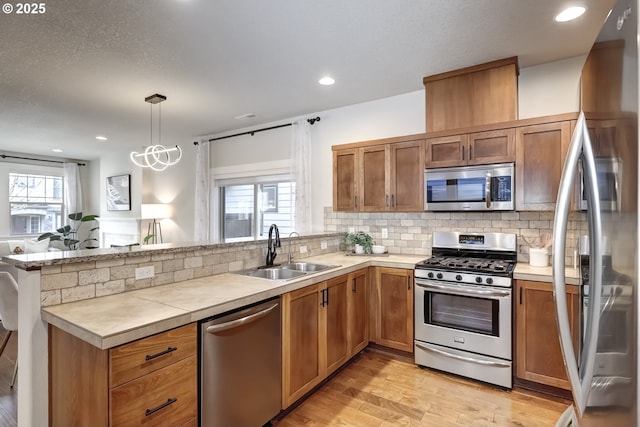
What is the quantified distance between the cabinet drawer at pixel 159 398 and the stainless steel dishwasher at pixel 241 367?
0.23 ft

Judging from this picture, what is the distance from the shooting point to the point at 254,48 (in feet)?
8.80

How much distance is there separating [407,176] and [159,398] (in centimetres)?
273

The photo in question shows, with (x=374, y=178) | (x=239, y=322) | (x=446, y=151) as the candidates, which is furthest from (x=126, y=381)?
(x=446, y=151)

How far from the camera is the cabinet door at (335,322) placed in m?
2.64

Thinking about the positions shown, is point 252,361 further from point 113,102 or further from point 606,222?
point 113,102

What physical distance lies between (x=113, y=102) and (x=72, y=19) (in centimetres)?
186

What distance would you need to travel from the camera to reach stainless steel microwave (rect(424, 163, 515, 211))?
2.78m

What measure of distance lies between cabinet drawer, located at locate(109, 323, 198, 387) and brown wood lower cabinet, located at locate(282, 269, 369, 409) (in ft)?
2.36

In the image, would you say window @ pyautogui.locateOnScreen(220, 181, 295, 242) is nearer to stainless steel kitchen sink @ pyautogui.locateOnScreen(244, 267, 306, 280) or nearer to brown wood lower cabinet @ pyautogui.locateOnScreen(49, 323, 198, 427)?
stainless steel kitchen sink @ pyautogui.locateOnScreen(244, 267, 306, 280)

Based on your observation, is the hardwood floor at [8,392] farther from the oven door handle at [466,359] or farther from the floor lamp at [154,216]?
the oven door handle at [466,359]

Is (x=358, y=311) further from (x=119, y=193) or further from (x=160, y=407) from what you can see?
(x=119, y=193)

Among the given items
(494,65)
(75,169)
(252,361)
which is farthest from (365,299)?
(75,169)

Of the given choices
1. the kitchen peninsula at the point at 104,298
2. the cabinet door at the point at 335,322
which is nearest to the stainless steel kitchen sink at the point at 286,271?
the cabinet door at the point at 335,322

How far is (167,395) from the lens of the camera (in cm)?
152
